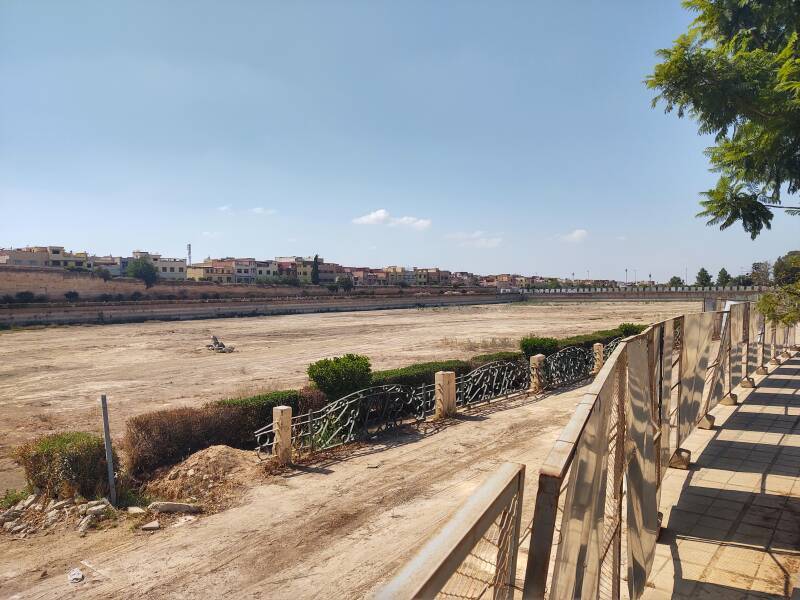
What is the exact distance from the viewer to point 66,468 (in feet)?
24.9

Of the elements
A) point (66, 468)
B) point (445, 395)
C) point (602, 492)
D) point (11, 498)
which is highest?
point (602, 492)

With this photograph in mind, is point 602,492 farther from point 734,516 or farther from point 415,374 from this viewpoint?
point 415,374

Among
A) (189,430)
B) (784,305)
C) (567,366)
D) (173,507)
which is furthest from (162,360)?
(784,305)

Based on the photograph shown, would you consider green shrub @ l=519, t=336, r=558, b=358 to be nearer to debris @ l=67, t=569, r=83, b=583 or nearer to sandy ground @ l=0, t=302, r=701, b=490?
sandy ground @ l=0, t=302, r=701, b=490

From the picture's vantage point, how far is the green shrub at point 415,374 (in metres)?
11.9

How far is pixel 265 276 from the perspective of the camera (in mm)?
112000

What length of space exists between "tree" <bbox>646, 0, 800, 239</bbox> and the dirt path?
4794mm

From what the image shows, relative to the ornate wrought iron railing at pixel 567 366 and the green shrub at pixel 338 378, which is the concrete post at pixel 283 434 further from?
the ornate wrought iron railing at pixel 567 366

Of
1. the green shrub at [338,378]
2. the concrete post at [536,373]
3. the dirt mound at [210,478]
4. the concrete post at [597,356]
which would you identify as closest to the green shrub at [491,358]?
the concrete post at [536,373]

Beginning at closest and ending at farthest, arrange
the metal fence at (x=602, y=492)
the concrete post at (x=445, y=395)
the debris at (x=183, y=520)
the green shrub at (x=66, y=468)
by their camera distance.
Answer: the metal fence at (x=602, y=492) < the debris at (x=183, y=520) < the green shrub at (x=66, y=468) < the concrete post at (x=445, y=395)

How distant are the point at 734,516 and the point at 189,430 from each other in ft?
27.1

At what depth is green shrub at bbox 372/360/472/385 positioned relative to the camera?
11.9 meters

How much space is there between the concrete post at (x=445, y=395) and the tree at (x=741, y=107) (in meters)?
6.33

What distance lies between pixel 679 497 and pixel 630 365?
338cm
